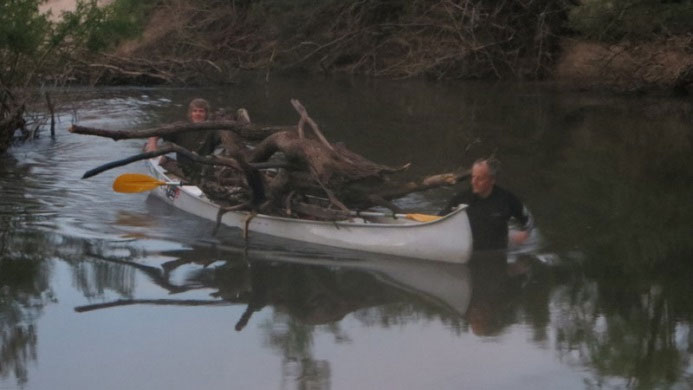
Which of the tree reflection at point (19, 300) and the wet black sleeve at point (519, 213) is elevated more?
the wet black sleeve at point (519, 213)

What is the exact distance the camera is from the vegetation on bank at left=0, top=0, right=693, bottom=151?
16766 millimetres

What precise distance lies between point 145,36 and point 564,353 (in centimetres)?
2655

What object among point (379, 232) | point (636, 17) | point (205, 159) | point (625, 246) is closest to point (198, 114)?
point (205, 159)

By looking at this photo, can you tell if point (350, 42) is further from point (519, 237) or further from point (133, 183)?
point (519, 237)

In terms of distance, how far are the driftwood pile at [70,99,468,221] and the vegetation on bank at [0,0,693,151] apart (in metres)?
5.14

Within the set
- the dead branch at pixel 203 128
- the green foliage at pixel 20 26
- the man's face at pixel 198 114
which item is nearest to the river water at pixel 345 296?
the dead branch at pixel 203 128

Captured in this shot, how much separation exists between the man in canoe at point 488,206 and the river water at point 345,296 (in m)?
0.30

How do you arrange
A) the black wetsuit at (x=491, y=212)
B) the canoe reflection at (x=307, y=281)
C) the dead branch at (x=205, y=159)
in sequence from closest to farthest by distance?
the canoe reflection at (x=307, y=281) → the black wetsuit at (x=491, y=212) → the dead branch at (x=205, y=159)

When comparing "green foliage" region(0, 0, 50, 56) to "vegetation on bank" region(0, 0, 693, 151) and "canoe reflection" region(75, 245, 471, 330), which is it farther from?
→ "canoe reflection" region(75, 245, 471, 330)

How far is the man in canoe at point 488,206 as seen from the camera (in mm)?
9844

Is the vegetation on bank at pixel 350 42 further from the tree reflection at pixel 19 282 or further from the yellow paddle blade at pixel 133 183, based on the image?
the yellow paddle blade at pixel 133 183

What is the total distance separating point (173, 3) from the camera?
34.8m

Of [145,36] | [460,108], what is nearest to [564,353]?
[460,108]

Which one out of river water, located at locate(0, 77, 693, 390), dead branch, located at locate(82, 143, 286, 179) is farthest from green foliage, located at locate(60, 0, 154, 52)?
dead branch, located at locate(82, 143, 286, 179)
